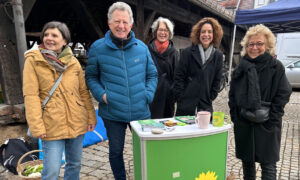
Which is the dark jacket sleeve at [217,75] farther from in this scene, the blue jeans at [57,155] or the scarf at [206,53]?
the blue jeans at [57,155]

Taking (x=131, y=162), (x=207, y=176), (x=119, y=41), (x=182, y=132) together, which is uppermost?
(x=119, y=41)

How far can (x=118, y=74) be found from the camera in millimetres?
1816

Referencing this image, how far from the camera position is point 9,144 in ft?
8.86

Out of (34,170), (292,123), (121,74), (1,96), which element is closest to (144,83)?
(121,74)

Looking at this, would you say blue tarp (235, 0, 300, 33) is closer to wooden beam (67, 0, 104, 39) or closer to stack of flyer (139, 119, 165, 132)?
wooden beam (67, 0, 104, 39)

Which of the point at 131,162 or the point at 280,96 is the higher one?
the point at 280,96

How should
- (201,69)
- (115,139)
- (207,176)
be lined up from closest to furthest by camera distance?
(207,176) < (115,139) < (201,69)

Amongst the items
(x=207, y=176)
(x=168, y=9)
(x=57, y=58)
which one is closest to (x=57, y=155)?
(x=57, y=58)

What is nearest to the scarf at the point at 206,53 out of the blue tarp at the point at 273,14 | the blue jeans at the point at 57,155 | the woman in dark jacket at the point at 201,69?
the woman in dark jacket at the point at 201,69

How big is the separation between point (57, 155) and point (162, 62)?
4.57 ft

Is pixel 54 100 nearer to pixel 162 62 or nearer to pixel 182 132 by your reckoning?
pixel 182 132

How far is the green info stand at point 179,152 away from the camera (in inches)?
57.8

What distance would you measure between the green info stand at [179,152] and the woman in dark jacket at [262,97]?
0.44 metres

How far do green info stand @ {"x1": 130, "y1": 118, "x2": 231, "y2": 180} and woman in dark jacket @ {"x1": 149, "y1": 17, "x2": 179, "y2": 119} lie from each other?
2.70ft
